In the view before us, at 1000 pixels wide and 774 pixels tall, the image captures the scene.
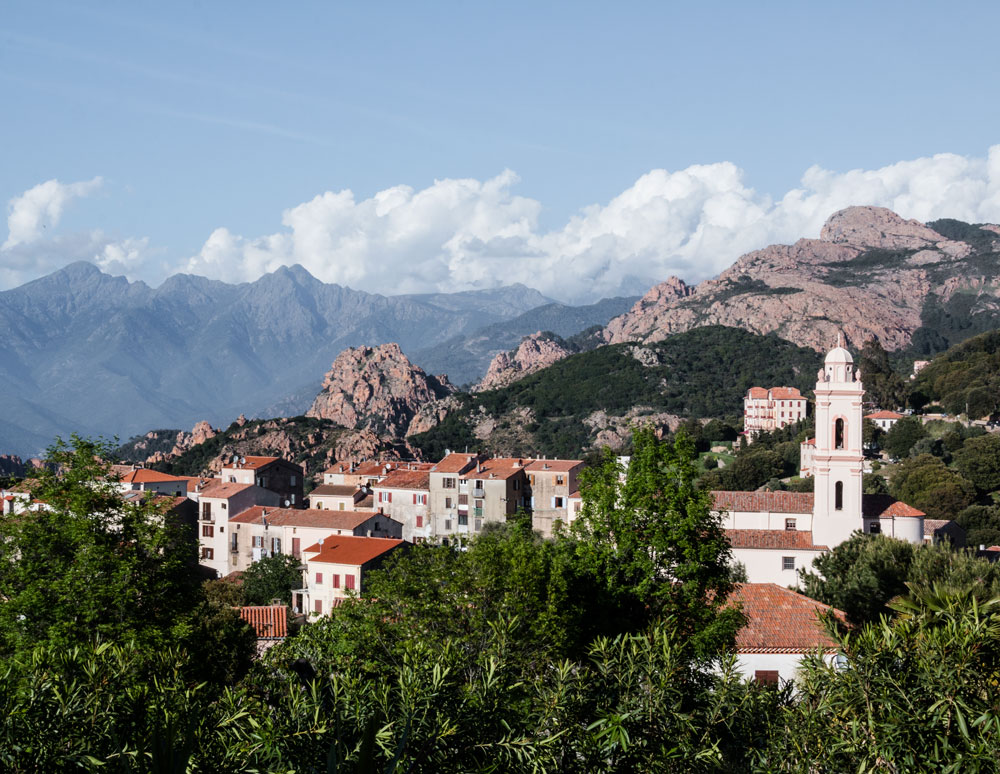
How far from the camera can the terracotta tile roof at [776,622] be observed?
28406 millimetres

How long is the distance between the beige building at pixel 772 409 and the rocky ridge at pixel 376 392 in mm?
69092

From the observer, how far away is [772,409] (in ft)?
413

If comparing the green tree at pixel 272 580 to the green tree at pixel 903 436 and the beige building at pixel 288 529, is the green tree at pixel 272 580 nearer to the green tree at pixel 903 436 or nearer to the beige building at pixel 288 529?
the beige building at pixel 288 529

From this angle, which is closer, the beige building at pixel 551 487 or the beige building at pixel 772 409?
the beige building at pixel 551 487

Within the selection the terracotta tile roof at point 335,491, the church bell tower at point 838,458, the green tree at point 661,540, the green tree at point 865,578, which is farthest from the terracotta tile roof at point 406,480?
the green tree at point 661,540

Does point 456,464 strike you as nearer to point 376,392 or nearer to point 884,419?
point 884,419

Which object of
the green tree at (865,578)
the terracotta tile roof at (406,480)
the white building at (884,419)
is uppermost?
the white building at (884,419)

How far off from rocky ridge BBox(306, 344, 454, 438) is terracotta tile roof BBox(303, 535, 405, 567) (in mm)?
118374

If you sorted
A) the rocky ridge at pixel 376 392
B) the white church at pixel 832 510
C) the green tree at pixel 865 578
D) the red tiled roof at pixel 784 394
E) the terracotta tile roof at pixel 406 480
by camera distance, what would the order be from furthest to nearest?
1. the rocky ridge at pixel 376 392
2. the red tiled roof at pixel 784 394
3. the terracotta tile roof at pixel 406 480
4. the white church at pixel 832 510
5. the green tree at pixel 865 578

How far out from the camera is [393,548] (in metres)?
51.5

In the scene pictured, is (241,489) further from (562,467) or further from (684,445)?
(684,445)

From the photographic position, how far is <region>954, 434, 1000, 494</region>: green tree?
224ft

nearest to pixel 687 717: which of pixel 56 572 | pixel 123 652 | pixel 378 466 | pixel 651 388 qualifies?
pixel 123 652

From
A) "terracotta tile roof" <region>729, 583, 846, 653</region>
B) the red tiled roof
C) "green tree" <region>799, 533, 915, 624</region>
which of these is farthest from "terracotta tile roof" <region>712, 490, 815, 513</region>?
the red tiled roof
